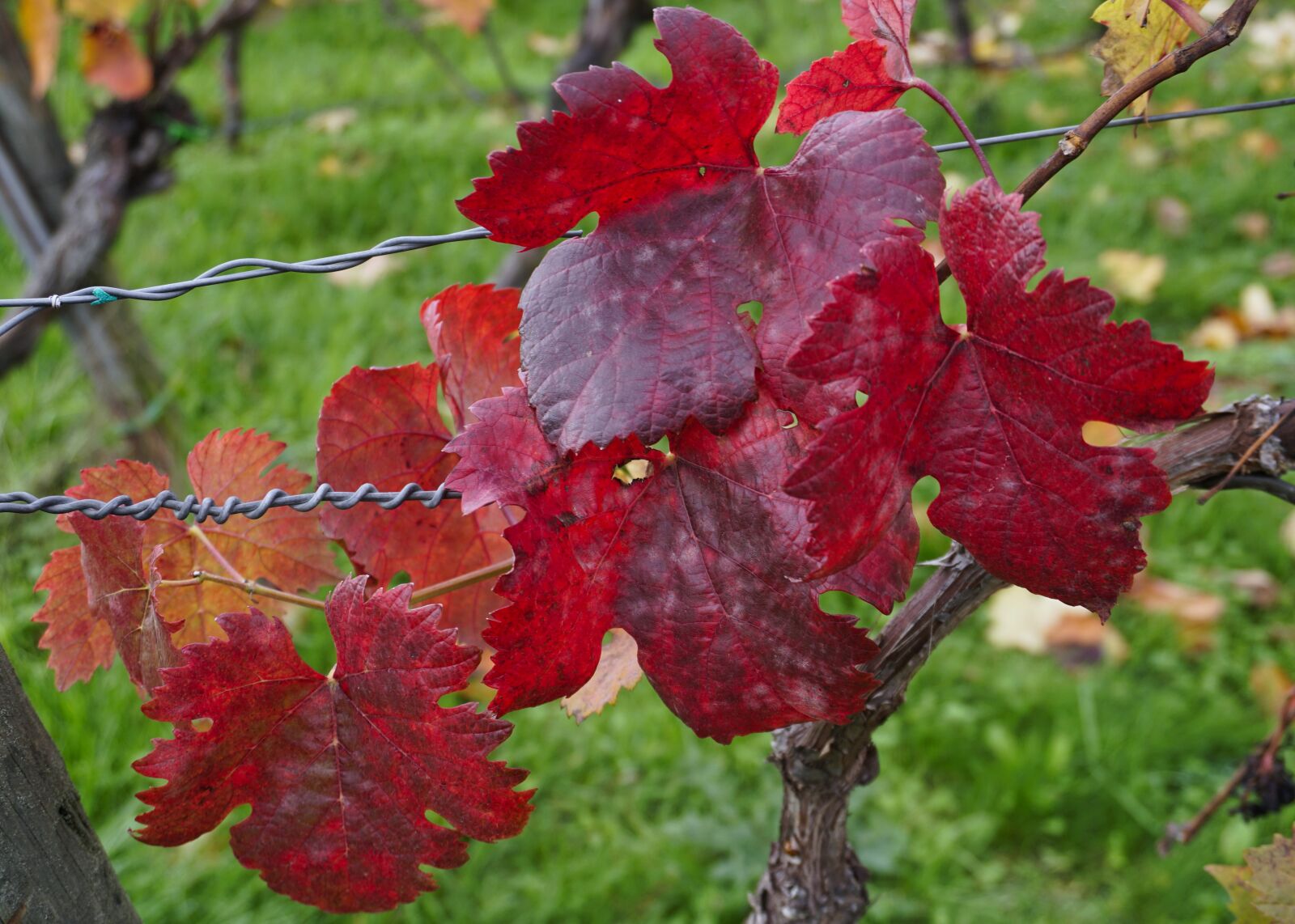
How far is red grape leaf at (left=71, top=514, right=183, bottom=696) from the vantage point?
0.79 metres

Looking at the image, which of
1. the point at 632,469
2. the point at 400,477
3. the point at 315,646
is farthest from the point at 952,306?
the point at 400,477

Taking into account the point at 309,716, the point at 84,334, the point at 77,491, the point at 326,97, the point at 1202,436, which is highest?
the point at 77,491

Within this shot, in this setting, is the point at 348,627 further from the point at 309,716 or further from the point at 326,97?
the point at 326,97

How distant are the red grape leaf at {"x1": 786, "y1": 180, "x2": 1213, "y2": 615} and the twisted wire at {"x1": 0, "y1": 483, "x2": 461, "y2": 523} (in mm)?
353

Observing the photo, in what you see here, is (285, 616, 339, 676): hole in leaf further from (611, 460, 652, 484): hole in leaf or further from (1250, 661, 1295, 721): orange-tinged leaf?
(1250, 661, 1295, 721): orange-tinged leaf

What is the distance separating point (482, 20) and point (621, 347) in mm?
2988

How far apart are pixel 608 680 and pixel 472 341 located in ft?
0.95

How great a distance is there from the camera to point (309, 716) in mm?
732

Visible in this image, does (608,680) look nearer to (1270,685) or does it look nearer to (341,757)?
(341,757)

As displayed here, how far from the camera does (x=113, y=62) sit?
2.42 meters

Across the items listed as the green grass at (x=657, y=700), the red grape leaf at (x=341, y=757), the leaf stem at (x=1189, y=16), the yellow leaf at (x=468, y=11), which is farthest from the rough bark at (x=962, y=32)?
the red grape leaf at (x=341, y=757)

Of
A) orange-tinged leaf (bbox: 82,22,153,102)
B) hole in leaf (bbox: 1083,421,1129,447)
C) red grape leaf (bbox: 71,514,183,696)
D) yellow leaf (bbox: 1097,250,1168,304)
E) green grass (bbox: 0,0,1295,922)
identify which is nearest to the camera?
red grape leaf (bbox: 71,514,183,696)

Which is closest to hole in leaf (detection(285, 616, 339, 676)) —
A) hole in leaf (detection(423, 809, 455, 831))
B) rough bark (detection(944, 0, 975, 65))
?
hole in leaf (detection(423, 809, 455, 831))

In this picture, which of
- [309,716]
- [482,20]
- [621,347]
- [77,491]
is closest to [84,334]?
[482,20]
